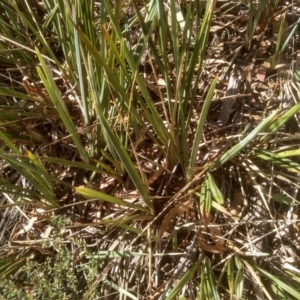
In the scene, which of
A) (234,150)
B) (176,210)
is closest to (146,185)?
(176,210)

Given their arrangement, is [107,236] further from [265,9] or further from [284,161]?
[265,9]

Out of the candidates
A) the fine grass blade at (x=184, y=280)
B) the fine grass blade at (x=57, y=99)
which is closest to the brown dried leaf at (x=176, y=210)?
the fine grass blade at (x=184, y=280)

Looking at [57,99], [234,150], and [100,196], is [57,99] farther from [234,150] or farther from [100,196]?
[234,150]

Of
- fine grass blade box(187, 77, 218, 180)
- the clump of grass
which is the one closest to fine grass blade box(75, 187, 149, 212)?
the clump of grass

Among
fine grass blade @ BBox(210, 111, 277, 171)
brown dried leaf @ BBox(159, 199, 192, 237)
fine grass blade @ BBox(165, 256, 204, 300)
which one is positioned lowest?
fine grass blade @ BBox(165, 256, 204, 300)

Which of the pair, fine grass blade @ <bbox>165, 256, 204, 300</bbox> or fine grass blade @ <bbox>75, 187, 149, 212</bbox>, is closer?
fine grass blade @ <bbox>75, 187, 149, 212</bbox>

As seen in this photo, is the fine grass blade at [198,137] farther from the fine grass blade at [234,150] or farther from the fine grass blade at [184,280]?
the fine grass blade at [184,280]

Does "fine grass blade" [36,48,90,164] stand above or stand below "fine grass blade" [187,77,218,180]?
above

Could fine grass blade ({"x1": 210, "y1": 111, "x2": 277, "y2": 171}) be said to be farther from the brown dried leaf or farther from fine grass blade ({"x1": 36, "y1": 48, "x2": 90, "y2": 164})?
fine grass blade ({"x1": 36, "y1": 48, "x2": 90, "y2": 164})
